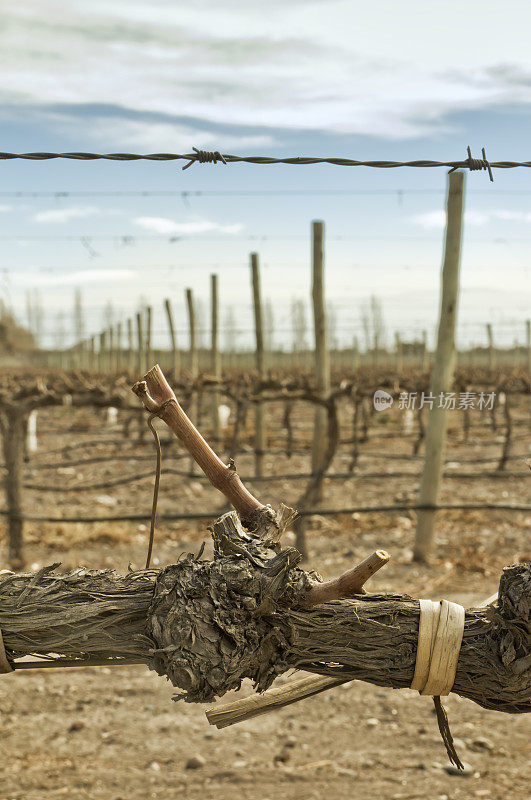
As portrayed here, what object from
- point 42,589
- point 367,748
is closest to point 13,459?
point 367,748

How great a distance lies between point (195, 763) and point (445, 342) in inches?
167

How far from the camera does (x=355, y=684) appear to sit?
4.57 metres

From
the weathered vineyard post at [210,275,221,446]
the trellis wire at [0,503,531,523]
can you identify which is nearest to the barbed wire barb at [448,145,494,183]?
the trellis wire at [0,503,531,523]

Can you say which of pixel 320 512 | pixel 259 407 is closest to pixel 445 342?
pixel 320 512

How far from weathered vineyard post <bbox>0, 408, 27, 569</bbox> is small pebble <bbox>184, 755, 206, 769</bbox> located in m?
3.77

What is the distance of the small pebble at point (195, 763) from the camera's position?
3547 millimetres

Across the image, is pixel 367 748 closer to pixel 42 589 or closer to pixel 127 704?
pixel 127 704

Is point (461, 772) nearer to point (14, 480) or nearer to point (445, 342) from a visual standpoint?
point (445, 342)

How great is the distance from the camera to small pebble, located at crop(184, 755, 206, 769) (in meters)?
3.55

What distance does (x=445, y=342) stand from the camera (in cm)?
658

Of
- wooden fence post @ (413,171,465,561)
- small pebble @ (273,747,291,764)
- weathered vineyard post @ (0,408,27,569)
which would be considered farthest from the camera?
weathered vineyard post @ (0,408,27,569)

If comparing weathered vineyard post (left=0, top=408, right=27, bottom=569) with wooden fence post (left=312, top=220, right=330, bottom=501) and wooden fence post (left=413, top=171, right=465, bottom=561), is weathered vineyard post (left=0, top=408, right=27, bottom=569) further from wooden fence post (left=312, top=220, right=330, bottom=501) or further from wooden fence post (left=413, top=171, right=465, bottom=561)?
wooden fence post (left=413, top=171, right=465, bottom=561)

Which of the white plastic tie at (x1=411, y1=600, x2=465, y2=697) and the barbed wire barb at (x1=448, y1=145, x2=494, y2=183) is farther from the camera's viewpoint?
the barbed wire barb at (x1=448, y1=145, x2=494, y2=183)

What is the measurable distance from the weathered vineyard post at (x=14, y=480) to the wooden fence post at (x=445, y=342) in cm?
378
